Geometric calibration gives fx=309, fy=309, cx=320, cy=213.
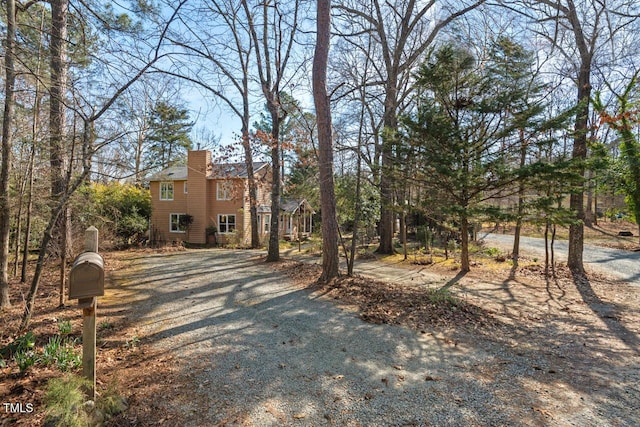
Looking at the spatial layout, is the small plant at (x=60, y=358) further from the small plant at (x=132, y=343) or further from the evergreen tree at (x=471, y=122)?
the evergreen tree at (x=471, y=122)

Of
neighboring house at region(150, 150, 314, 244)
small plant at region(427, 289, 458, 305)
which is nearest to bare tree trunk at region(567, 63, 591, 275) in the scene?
small plant at region(427, 289, 458, 305)

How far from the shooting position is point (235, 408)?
2.63 metres

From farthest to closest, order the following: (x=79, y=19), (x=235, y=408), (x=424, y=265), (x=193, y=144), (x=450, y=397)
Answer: (x=193, y=144) → (x=424, y=265) → (x=79, y=19) → (x=450, y=397) → (x=235, y=408)

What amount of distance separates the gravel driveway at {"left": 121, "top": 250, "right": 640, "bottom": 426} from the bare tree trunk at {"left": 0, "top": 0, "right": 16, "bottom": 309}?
2.10m

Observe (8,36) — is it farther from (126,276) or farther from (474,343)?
(474,343)

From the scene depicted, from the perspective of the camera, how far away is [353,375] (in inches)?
129

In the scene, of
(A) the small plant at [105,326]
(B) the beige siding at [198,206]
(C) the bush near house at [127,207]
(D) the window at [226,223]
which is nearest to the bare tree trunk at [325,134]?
(A) the small plant at [105,326]

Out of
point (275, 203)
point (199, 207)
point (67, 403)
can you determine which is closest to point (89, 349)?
point (67, 403)

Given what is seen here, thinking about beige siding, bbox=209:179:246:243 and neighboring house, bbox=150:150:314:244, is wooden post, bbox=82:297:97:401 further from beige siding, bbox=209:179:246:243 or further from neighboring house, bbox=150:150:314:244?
beige siding, bbox=209:179:246:243

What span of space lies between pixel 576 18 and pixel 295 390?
41.6 ft

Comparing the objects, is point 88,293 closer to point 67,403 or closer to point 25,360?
point 67,403

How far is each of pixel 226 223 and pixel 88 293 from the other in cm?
1812

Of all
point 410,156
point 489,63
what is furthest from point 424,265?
point 489,63

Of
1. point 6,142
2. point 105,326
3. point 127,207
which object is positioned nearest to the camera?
point 105,326
